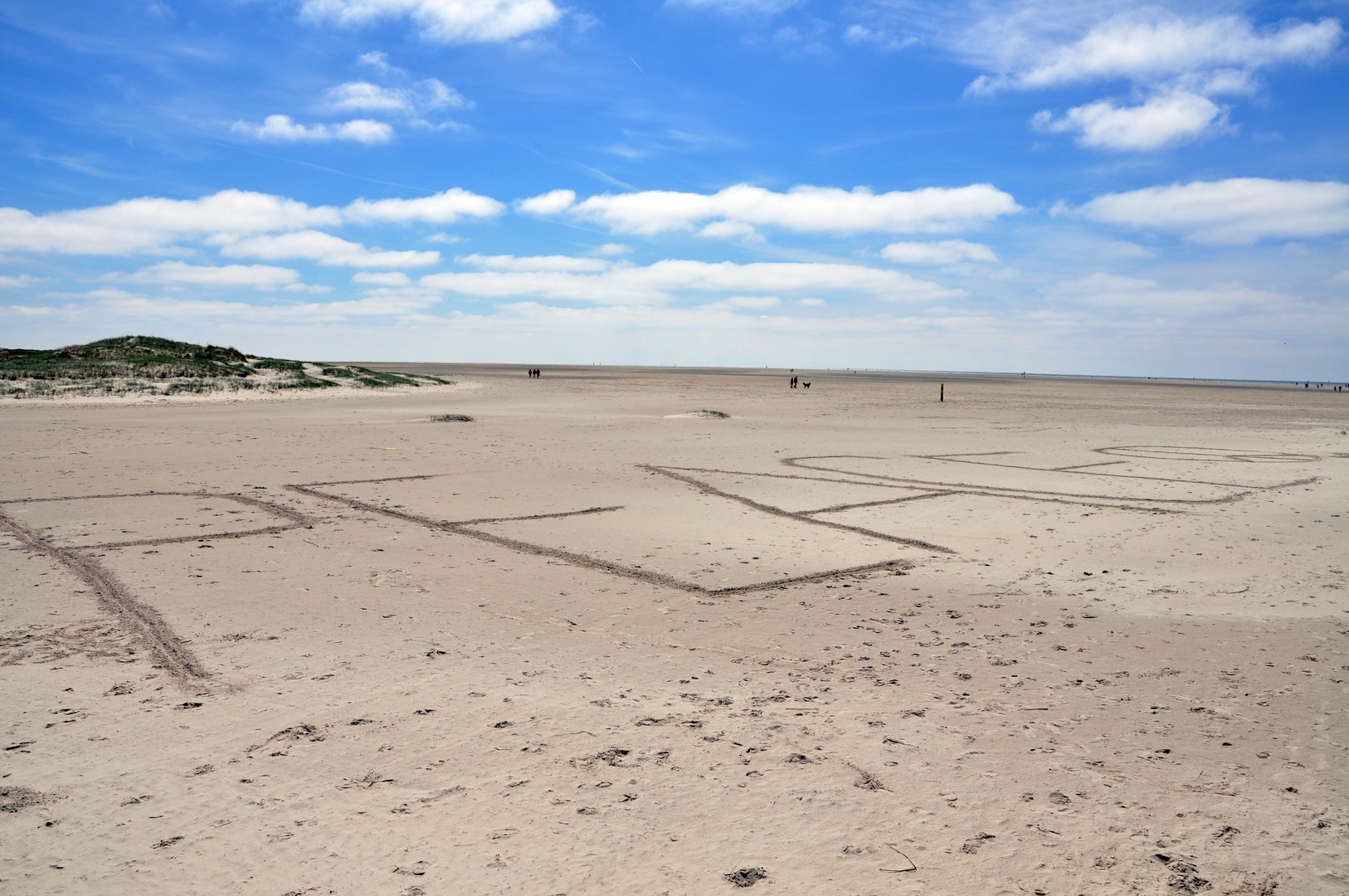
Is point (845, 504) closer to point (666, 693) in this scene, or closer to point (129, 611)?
point (666, 693)

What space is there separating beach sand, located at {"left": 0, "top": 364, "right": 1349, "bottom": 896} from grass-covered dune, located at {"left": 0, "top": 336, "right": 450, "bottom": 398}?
23189 millimetres

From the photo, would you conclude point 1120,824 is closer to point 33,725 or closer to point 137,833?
point 137,833

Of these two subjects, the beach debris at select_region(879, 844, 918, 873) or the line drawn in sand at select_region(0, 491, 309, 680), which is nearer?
the beach debris at select_region(879, 844, 918, 873)

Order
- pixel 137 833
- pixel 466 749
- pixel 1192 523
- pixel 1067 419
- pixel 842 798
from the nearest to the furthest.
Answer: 1. pixel 137 833
2. pixel 842 798
3. pixel 466 749
4. pixel 1192 523
5. pixel 1067 419

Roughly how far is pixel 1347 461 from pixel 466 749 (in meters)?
16.3

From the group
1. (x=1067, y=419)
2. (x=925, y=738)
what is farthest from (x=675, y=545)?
(x=1067, y=419)

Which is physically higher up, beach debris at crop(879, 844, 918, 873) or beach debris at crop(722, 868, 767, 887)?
beach debris at crop(879, 844, 918, 873)

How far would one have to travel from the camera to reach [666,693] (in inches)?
158

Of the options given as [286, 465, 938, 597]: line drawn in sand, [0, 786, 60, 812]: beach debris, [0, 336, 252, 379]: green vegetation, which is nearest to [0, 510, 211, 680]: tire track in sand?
[0, 786, 60, 812]: beach debris

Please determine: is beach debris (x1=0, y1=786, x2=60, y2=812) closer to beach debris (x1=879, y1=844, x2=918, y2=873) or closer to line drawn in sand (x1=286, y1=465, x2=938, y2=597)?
beach debris (x1=879, y1=844, x2=918, y2=873)

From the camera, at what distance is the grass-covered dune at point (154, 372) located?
1135 inches

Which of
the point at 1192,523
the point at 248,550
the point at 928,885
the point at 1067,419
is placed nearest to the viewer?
the point at 928,885

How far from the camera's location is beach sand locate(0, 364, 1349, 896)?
268cm

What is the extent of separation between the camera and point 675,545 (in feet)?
23.6
